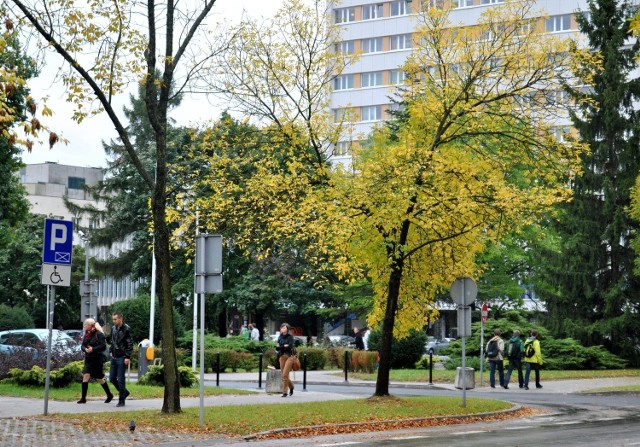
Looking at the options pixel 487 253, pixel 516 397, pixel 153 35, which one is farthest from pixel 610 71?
pixel 153 35

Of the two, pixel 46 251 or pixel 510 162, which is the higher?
pixel 510 162

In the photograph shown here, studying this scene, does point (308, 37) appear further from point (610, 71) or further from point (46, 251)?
point (610, 71)

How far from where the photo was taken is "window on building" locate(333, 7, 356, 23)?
9738cm

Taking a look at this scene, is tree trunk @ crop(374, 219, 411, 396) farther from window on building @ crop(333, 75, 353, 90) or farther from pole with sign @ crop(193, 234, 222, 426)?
window on building @ crop(333, 75, 353, 90)

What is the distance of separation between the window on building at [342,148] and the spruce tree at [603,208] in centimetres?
2316

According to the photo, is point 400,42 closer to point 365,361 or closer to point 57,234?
point 365,361

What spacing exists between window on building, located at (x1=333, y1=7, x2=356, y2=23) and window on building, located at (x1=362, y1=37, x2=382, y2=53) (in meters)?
2.46

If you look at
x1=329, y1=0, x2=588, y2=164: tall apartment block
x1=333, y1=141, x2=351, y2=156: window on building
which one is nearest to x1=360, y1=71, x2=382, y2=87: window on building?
x1=329, y1=0, x2=588, y2=164: tall apartment block

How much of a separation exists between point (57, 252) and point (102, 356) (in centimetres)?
409

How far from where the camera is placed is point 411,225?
23.1 meters

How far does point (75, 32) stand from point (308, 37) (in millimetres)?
6874

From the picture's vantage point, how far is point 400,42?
312 ft

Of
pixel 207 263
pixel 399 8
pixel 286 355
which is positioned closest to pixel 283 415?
pixel 207 263

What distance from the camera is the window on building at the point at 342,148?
79.6ft
